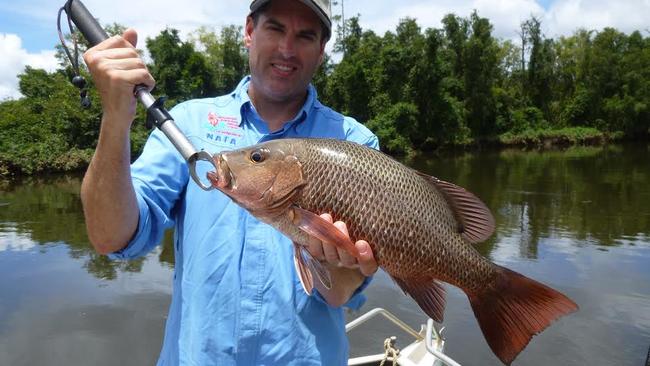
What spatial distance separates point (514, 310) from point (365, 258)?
820 mm

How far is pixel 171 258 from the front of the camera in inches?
584

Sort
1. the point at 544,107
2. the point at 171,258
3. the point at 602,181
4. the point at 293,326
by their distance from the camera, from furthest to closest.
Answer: the point at 544,107
the point at 602,181
the point at 171,258
the point at 293,326

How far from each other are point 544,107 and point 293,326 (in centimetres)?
7207

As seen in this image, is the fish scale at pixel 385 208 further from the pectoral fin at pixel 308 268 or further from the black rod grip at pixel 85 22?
the black rod grip at pixel 85 22

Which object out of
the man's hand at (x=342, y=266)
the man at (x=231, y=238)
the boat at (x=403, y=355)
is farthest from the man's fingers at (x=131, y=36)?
Answer: the boat at (x=403, y=355)

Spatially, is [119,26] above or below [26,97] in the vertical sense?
above

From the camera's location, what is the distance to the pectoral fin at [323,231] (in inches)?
83.7

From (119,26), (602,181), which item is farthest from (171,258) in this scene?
(119,26)

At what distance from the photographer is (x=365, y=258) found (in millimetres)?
2211

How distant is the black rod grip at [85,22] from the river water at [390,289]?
25.3ft

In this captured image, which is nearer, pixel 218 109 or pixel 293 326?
pixel 293 326

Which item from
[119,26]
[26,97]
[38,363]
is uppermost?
[119,26]

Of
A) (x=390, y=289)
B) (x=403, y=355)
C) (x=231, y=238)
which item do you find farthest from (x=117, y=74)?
(x=390, y=289)

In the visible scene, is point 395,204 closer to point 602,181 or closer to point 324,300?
point 324,300
